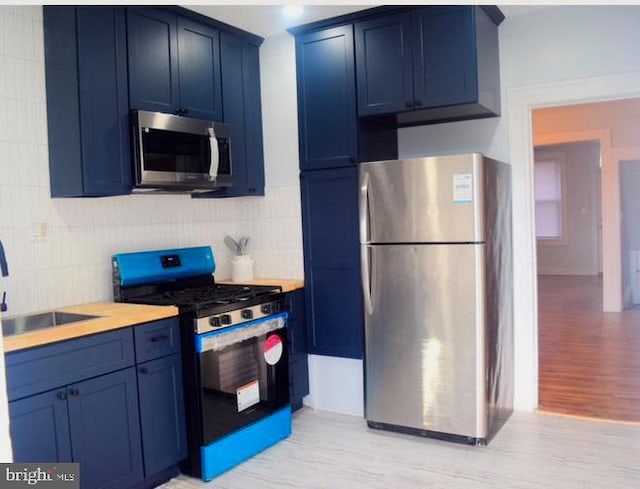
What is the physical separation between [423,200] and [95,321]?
5.90 feet

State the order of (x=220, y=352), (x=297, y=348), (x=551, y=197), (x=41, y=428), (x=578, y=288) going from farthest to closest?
(x=551, y=197) < (x=578, y=288) < (x=297, y=348) < (x=220, y=352) < (x=41, y=428)

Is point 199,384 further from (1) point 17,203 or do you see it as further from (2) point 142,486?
(1) point 17,203

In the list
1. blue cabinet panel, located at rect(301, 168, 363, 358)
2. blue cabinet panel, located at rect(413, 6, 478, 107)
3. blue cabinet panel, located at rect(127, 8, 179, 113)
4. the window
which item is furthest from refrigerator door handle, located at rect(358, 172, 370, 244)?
the window

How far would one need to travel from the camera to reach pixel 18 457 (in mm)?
2166

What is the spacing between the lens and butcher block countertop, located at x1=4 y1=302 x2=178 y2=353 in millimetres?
2199

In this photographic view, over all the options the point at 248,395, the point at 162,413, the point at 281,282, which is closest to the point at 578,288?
the point at 281,282

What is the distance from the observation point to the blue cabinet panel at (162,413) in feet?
8.80

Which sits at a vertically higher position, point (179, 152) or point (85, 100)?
point (85, 100)

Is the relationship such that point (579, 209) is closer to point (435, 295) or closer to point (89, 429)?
point (435, 295)

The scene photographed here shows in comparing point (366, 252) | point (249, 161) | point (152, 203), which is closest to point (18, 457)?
point (152, 203)

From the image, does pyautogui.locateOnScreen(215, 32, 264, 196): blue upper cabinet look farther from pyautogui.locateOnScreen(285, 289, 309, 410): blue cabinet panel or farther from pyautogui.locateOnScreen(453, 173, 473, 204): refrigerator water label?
pyautogui.locateOnScreen(453, 173, 473, 204): refrigerator water label

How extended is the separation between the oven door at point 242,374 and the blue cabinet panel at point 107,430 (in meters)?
0.35

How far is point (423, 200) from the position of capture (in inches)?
125

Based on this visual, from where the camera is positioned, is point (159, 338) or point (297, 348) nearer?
point (159, 338)
